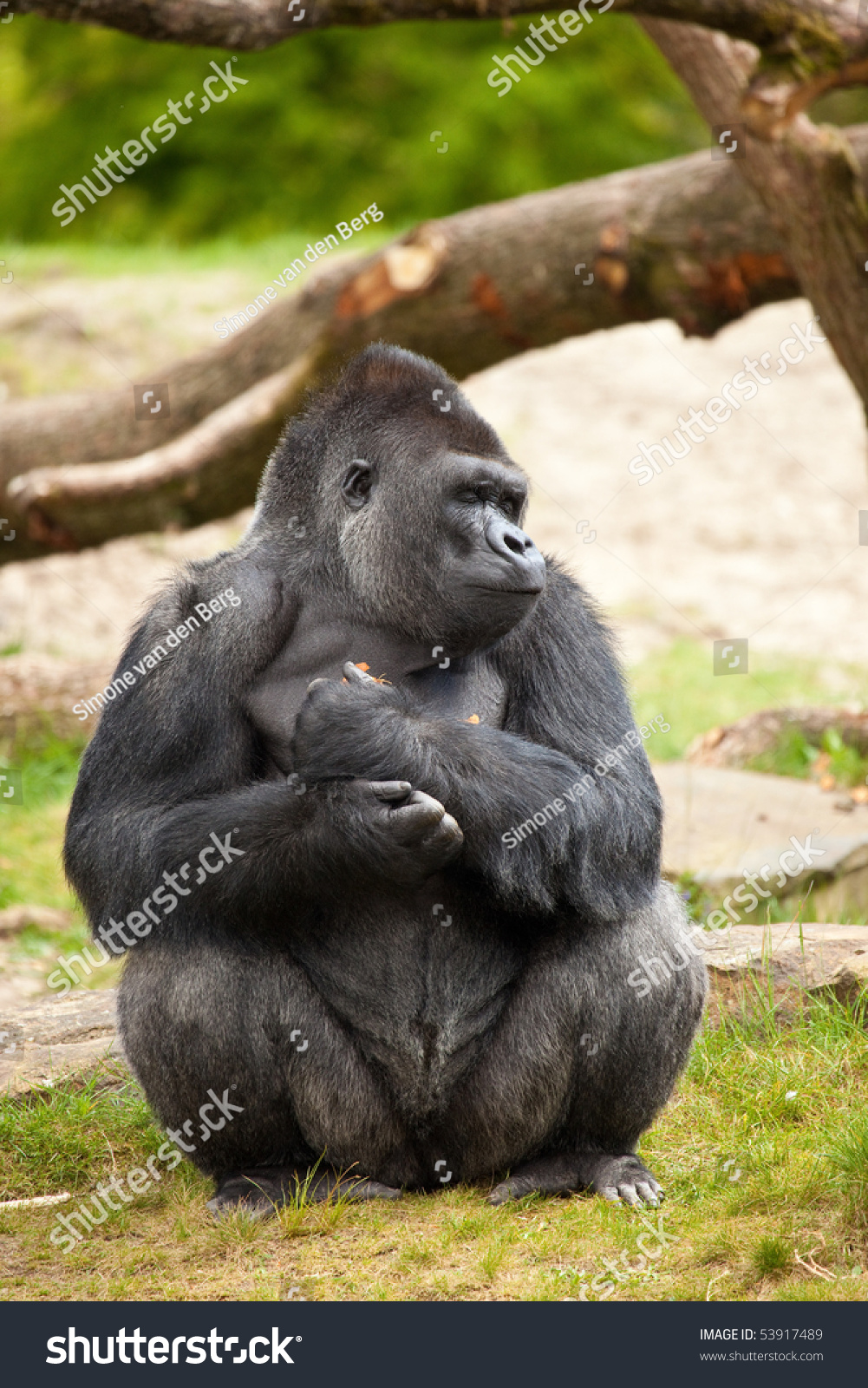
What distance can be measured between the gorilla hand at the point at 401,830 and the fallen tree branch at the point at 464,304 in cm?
469

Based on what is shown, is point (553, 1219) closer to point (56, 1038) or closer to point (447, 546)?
point (447, 546)

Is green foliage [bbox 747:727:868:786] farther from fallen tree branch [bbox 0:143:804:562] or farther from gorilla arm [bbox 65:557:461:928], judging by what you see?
gorilla arm [bbox 65:557:461:928]

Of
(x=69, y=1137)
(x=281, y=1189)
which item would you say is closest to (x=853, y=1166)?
(x=281, y=1189)

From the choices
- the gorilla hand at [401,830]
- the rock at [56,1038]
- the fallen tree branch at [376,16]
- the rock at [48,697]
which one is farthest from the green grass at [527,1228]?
the rock at [48,697]

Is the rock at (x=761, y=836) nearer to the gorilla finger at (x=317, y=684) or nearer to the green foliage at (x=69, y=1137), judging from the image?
the green foliage at (x=69, y=1137)

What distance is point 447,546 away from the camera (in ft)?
12.5

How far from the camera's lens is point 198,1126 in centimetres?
383

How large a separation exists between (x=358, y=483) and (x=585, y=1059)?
1603 millimetres

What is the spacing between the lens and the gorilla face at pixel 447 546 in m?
3.72

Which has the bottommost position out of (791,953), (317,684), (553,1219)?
(791,953)

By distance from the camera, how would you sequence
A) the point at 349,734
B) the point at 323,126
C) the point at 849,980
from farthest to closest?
the point at 323,126 < the point at 849,980 < the point at 349,734

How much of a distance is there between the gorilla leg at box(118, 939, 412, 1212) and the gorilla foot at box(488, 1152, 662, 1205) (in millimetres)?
313

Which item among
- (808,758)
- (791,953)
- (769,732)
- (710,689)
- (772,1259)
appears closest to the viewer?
(772,1259)
